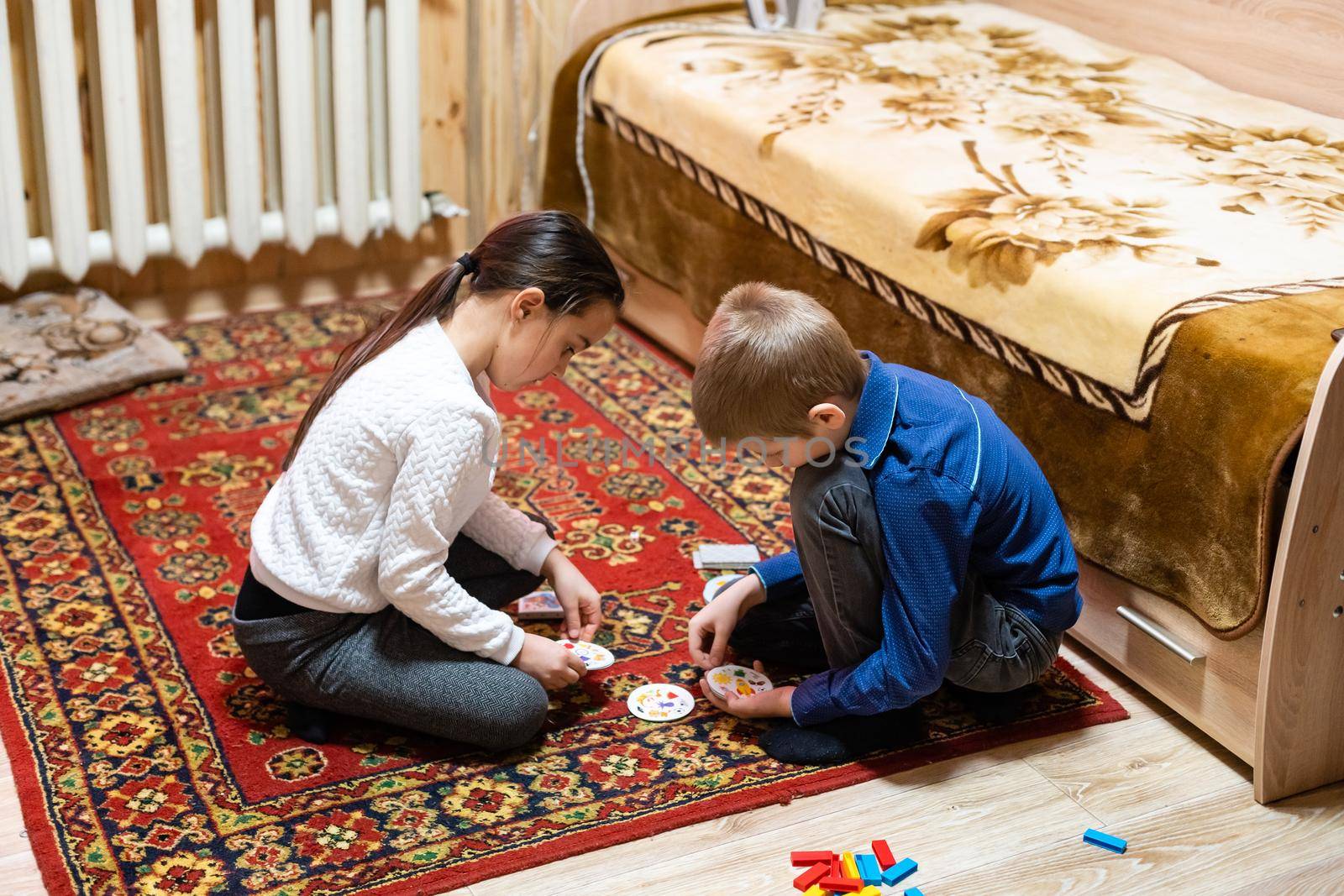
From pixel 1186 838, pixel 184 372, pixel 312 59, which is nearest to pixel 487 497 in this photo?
pixel 1186 838

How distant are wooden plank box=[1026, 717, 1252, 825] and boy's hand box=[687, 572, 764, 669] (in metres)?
0.35

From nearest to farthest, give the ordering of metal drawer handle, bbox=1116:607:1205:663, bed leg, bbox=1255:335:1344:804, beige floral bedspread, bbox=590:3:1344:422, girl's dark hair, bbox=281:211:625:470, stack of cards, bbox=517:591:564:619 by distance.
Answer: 1. bed leg, bbox=1255:335:1344:804
2. girl's dark hair, bbox=281:211:625:470
3. metal drawer handle, bbox=1116:607:1205:663
4. beige floral bedspread, bbox=590:3:1344:422
5. stack of cards, bbox=517:591:564:619

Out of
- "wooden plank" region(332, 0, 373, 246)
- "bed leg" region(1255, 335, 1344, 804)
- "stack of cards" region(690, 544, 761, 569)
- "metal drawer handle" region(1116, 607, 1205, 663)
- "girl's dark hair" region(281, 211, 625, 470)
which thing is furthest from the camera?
"wooden plank" region(332, 0, 373, 246)

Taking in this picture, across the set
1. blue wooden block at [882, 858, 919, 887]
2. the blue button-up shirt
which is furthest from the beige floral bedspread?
blue wooden block at [882, 858, 919, 887]

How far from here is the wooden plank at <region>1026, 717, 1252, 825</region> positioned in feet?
4.63

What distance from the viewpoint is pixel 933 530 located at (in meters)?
1.34

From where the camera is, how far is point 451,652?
1.43 metres

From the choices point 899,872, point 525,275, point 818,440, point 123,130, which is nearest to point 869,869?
point 899,872

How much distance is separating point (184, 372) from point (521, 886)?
1372mm

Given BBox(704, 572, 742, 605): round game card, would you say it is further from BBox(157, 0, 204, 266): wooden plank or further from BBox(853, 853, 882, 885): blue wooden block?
BBox(157, 0, 204, 266): wooden plank

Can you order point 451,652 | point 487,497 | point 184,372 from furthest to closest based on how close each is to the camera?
point 184,372 < point 487,497 < point 451,652

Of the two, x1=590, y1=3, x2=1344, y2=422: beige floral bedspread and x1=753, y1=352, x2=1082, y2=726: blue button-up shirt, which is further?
x1=590, y1=3, x2=1344, y2=422: beige floral bedspread

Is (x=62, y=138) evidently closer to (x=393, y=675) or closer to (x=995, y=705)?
(x=393, y=675)

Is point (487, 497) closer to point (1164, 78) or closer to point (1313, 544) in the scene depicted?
point (1313, 544)
